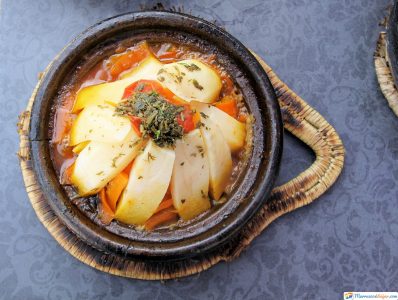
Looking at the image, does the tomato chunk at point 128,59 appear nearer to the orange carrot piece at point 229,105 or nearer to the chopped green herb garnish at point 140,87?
the chopped green herb garnish at point 140,87

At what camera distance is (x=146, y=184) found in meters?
1.81

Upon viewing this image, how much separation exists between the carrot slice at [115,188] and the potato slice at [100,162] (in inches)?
0.6

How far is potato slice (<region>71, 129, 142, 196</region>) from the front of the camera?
5.85 ft

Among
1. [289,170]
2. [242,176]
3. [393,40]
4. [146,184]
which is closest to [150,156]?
[146,184]

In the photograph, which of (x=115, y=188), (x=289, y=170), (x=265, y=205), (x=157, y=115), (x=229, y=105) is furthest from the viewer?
(x=289, y=170)

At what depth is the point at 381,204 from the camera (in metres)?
2.26

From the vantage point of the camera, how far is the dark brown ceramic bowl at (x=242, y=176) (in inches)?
72.0

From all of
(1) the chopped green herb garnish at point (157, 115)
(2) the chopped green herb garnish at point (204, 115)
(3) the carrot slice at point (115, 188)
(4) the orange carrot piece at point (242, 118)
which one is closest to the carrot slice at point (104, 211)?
(3) the carrot slice at point (115, 188)

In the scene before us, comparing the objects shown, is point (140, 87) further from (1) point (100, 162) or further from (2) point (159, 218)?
(2) point (159, 218)

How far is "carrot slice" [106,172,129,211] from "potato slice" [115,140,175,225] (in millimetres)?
15

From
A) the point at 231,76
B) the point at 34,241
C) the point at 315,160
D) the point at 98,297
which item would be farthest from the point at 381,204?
the point at 34,241

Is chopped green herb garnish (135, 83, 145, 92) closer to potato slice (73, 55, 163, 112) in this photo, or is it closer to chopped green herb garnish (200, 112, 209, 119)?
potato slice (73, 55, 163, 112)

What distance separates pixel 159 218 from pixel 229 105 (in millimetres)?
418

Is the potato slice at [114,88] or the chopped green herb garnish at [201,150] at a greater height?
the potato slice at [114,88]
